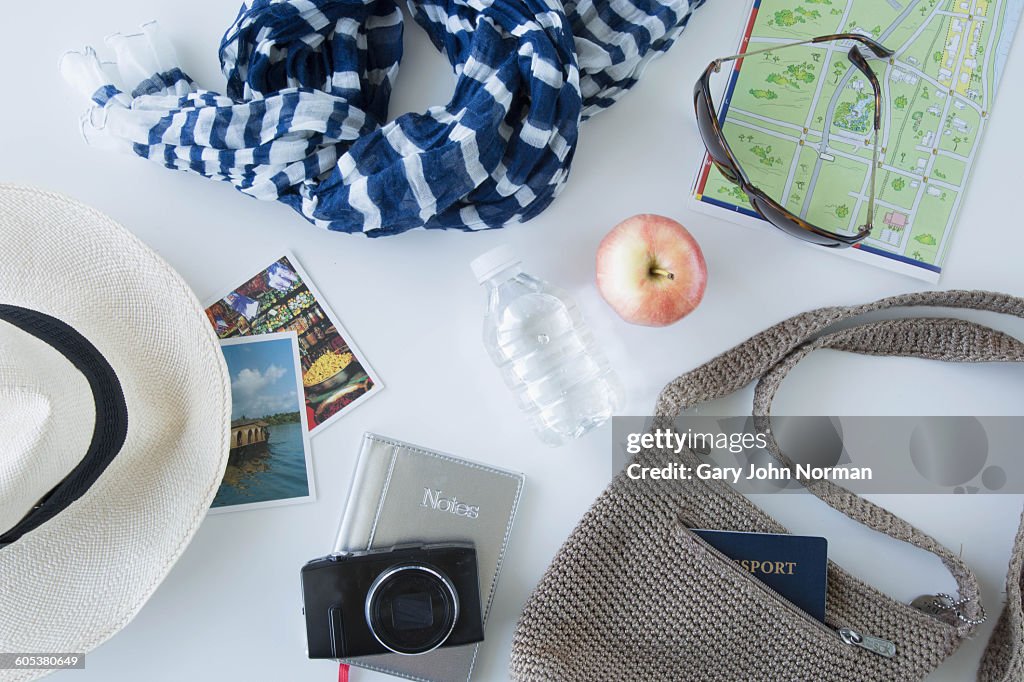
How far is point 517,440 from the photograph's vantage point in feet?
2.90

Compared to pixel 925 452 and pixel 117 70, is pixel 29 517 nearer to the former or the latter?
pixel 117 70

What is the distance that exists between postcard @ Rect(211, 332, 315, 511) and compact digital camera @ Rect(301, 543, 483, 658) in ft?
0.35

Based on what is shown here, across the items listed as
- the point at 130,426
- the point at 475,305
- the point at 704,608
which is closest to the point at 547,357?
the point at 475,305

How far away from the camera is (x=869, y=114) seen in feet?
2.96

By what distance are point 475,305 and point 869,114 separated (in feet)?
1.81

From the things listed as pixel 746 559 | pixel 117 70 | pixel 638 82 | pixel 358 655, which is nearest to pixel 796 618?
pixel 746 559

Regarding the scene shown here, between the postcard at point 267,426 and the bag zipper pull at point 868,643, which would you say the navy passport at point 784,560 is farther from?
the postcard at point 267,426

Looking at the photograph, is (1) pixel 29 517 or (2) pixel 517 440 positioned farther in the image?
(2) pixel 517 440

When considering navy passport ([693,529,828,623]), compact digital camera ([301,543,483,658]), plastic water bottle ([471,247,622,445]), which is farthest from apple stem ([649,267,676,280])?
compact digital camera ([301,543,483,658])

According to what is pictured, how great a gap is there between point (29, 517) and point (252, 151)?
1.41 ft

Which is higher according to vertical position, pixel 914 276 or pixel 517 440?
pixel 914 276

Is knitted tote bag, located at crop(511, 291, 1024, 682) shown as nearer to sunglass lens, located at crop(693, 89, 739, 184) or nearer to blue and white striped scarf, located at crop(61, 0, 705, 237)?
sunglass lens, located at crop(693, 89, 739, 184)

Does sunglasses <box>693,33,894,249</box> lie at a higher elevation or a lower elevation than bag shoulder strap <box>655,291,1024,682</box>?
higher

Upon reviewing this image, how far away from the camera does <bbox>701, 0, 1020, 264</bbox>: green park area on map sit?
90cm
